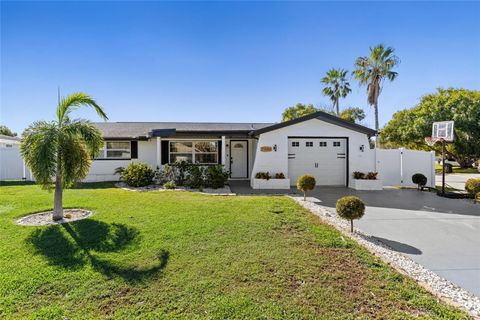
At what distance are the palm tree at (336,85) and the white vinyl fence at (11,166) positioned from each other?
27.0 metres

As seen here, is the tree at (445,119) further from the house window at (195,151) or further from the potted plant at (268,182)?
the house window at (195,151)

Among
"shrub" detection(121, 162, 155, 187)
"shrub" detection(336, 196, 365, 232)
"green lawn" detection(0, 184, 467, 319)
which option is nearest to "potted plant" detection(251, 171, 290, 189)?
"shrub" detection(121, 162, 155, 187)

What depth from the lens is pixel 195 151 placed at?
544 inches

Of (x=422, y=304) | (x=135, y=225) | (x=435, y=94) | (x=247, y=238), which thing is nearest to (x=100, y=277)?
(x=135, y=225)

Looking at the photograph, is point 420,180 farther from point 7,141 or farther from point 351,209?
point 7,141

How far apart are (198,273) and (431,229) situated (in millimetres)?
5730

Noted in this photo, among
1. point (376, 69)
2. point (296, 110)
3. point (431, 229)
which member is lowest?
point (431, 229)

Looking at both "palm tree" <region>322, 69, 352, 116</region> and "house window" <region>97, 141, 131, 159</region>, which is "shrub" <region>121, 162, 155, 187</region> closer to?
"house window" <region>97, 141, 131, 159</region>

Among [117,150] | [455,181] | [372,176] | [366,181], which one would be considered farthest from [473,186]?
[117,150]

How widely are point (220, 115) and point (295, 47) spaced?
11.9 meters

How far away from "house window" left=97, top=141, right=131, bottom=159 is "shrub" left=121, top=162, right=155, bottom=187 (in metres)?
2.43

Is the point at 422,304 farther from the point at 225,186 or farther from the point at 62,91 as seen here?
the point at 225,186

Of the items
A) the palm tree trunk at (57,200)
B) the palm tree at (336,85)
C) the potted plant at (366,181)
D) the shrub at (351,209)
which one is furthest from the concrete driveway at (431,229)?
the palm tree at (336,85)

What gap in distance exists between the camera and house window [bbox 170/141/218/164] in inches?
540
